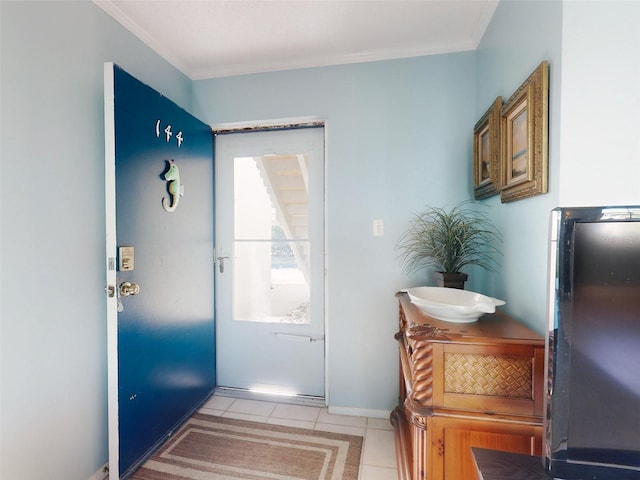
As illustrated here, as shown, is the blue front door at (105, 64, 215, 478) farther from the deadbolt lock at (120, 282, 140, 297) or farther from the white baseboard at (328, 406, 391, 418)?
the white baseboard at (328, 406, 391, 418)

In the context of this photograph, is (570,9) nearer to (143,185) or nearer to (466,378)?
(466,378)

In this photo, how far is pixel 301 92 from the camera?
2.05 meters

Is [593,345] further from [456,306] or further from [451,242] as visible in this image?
[451,242]

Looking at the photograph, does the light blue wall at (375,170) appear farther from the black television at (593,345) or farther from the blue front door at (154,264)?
the black television at (593,345)

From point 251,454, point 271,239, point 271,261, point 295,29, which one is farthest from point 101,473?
point 295,29

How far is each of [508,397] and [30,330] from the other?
1.77m

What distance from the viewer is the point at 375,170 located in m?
1.96

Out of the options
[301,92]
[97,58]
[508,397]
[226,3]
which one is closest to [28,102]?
[97,58]

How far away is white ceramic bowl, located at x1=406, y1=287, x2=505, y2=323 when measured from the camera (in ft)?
3.48

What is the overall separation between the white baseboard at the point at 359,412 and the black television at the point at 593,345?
148 centimetres

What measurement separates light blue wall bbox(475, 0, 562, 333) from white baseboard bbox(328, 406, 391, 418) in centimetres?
109

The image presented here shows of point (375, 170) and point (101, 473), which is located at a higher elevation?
point (375, 170)

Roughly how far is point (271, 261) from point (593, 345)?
188 centimetres

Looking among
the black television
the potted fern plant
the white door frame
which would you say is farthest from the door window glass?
the black television
